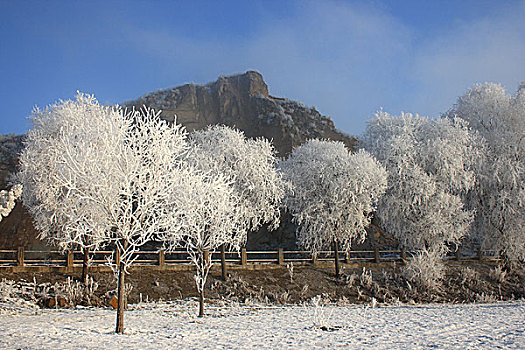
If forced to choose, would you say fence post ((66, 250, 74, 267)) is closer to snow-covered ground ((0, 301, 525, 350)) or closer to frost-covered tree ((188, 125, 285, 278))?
snow-covered ground ((0, 301, 525, 350))

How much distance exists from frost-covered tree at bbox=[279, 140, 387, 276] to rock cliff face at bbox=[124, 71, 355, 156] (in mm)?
36206

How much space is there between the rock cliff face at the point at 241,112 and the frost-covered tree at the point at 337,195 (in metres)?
32.9

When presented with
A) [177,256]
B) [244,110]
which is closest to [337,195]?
[177,256]

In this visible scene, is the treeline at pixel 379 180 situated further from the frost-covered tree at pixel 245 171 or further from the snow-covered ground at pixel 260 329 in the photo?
the snow-covered ground at pixel 260 329

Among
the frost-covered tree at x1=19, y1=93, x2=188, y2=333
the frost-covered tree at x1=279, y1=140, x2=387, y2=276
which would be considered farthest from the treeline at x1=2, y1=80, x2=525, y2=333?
the frost-covered tree at x1=19, y1=93, x2=188, y2=333

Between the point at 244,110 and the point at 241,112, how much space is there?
67 cm

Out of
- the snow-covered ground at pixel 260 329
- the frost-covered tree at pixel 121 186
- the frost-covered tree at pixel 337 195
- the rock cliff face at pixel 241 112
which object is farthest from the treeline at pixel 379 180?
the rock cliff face at pixel 241 112

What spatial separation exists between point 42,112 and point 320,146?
66.9 feet

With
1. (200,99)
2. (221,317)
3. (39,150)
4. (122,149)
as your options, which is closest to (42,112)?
(39,150)

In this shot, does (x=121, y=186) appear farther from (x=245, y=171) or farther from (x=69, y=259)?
(x=245, y=171)

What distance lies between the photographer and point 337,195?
28.0 m

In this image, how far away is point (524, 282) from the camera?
96.4 ft

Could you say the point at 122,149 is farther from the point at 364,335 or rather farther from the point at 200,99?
the point at 200,99

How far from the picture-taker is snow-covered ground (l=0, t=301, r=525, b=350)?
428 inches
